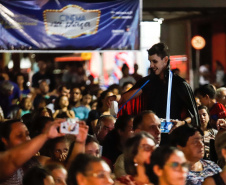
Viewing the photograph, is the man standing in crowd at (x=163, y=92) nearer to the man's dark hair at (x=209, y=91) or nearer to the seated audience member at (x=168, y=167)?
the seated audience member at (x=168, y=167)

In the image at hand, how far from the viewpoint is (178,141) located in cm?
684

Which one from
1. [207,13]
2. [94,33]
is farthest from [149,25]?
[207,13]

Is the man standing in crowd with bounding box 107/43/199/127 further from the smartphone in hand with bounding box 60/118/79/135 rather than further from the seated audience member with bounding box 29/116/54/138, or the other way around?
the smartphone in hand with bounding box 60/118/79/135

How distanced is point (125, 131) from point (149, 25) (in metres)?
6.86

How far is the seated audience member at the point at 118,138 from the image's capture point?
8117 millimetres

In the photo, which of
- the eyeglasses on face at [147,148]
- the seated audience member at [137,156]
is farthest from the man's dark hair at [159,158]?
the eyeglasses on face at [147,148]

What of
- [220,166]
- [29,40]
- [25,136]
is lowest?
[220,166]

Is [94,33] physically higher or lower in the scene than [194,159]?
higher

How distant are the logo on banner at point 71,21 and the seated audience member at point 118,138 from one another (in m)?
3.78

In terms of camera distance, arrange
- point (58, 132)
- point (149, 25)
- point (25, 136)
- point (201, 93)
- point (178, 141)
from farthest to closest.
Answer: point (149, 25) < point (201, 93) < point (178, 141) < point (25, 136) < point (58, 132)

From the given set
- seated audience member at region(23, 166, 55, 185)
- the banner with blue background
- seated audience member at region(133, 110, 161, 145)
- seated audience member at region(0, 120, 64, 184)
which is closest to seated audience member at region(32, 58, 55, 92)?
the banner with blue background

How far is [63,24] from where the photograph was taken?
1162cm

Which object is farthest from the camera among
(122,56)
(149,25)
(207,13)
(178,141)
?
(122,56)

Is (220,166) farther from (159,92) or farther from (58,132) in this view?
(58,132)
